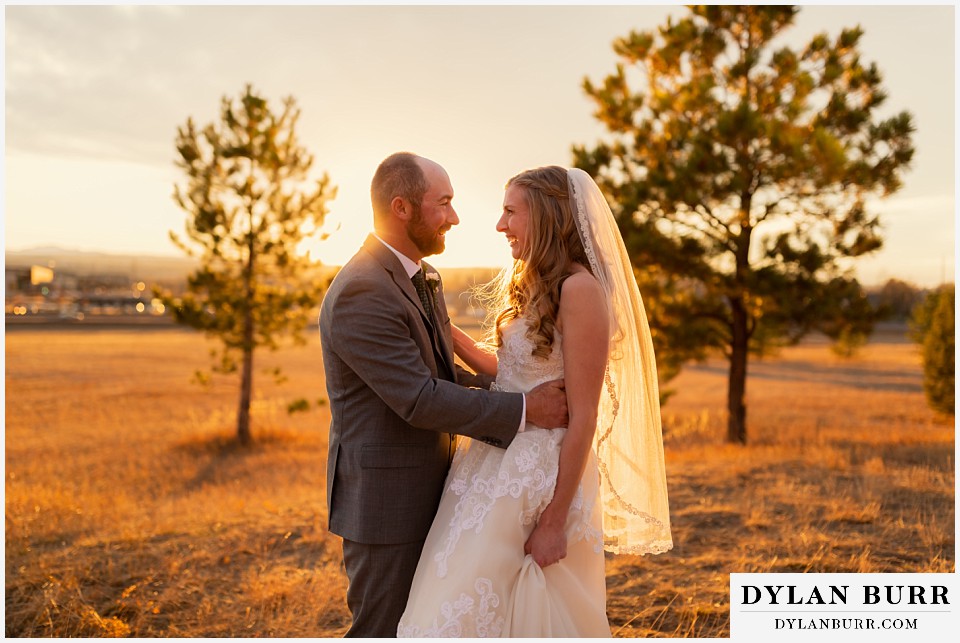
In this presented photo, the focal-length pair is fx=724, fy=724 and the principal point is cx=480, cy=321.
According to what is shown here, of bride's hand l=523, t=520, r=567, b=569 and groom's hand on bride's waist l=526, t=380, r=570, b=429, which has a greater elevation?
groom's hand on bride's waist l=526, t=380, r=570, b=429

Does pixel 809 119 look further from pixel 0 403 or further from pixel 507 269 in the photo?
pixel 0 403

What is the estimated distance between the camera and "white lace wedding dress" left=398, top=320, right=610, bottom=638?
3072 mm

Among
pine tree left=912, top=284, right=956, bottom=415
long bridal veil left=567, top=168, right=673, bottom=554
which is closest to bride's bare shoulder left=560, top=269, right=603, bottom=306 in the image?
long bridal veil left=567, top=168, right=673, bottom=554

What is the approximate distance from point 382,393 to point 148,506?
8.92 metres

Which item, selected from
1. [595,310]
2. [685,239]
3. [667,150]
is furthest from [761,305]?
[595,310]

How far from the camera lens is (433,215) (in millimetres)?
3436

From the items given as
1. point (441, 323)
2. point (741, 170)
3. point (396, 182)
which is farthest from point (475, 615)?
point (741, 170)

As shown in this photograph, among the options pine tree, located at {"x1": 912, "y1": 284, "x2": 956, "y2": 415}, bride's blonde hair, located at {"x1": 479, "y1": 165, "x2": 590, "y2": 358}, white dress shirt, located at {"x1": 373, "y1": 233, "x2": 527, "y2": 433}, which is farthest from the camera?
pine tree, located at {"x1": 912, "y1": 284, "x2": 956, "y2": 415}

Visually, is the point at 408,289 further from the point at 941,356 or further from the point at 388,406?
the point at 941,356

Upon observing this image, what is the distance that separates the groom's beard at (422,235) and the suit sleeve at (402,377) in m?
0.39

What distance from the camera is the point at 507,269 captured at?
3.81 meters

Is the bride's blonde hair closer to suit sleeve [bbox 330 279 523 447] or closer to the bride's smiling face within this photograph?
the bride's smiling face

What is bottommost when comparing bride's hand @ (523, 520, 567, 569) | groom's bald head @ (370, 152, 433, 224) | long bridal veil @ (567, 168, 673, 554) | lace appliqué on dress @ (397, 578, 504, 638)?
lace appliqué on dress @ (397, 578, 504, 638)

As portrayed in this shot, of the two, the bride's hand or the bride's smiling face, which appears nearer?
the bride's hand
